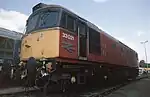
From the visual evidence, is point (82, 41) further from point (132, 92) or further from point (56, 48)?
point (132, 92)

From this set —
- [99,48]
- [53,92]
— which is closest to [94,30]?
[99,48]

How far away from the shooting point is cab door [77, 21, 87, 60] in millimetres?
9565

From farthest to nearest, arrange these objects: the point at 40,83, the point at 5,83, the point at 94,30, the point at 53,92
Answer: the point at 5,83, the point at 94,30, the point at 53,92, the point at 40,83

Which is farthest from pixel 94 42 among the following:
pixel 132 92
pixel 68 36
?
pixel 132 92

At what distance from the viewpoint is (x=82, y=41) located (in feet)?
32.6

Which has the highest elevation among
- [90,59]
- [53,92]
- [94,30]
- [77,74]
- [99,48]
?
[94,30]

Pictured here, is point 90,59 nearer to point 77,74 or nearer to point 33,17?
point 77,74

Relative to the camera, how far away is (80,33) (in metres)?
9.81

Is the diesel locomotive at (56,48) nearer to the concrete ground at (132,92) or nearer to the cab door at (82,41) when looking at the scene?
the cab door at (82,41)

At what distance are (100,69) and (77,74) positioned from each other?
3.30 metres

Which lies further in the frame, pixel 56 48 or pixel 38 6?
pixel 38 6

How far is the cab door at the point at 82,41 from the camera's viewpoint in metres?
9.56

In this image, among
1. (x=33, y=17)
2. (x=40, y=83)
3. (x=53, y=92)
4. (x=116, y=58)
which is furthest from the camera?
(x=116, y=58)

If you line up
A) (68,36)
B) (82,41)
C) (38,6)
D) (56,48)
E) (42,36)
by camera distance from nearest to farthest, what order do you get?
1. (56,48)
2. (42,36)
3. (68,36)
4. (38,6)
5. (82,41)
